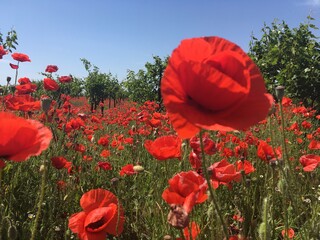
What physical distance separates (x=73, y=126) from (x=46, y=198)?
98cm

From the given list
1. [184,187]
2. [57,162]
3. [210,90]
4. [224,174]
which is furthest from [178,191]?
[57,162]

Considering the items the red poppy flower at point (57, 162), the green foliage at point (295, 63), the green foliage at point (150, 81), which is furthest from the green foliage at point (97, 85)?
the red poppy flower at point (57, 162)

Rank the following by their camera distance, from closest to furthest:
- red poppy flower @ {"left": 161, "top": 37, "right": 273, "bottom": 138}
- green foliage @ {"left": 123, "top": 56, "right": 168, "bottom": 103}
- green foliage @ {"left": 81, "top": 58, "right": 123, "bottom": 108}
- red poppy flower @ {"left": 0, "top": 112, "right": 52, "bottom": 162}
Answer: red poppy flower @ {"left": 161, "top": 37, "right": 273, "bottom": 138} → red poppy flower @ {"left": 0, "top": 112, "right": 52, "bottom": 162} → green foliage @ {"left": 123, "top": 56, "right": 168, "bottom": 103} → green foliage @ {"left": 81, "top": 58, "right": 123, "bottom": 108}

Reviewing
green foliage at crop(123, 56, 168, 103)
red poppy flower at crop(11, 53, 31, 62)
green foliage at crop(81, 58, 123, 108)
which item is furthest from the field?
green foliage at crop(81, 58, 123, 108)

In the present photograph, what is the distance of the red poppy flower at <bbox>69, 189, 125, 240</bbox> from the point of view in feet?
3.40

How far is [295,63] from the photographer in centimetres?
863

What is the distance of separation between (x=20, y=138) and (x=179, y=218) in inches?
15.0

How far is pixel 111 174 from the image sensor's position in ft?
11.4

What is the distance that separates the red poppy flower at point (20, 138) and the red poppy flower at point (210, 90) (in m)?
0.31

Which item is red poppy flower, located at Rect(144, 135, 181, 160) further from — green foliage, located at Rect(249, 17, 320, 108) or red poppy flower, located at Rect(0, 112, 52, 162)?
green foliage, located at Rect(249, 17, 320, 108)

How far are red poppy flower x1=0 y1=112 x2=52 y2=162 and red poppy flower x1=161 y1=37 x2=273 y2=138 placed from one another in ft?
1.03

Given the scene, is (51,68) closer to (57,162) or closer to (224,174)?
(57,162)

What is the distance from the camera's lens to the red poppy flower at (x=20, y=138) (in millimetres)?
768

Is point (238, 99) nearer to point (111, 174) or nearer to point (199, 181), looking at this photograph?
point (199, 181)
